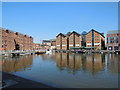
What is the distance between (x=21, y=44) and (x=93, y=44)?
5713cm

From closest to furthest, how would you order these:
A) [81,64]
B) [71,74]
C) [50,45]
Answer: [71,74] < [81,64] < [50,45]

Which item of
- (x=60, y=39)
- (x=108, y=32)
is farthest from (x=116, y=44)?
(x=60, y=39)

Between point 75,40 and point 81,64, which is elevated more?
point 75,40

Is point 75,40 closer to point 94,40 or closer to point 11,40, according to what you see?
point 94,40

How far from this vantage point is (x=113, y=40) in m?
92.9

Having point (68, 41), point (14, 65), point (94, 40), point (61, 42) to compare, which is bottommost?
point (14, 65)

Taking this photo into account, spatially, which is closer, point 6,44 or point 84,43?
point 6,44

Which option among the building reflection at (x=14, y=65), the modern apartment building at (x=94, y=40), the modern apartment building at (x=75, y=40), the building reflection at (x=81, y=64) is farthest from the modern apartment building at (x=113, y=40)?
the building reflection at (x=14, y=65)

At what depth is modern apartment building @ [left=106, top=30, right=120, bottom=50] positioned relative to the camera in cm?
9100

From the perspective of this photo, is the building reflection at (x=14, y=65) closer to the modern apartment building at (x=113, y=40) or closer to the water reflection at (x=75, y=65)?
the water reflection at (x=75, y=65)

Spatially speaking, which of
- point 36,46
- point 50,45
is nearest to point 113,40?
point 36,46

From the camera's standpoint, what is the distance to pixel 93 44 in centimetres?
10256

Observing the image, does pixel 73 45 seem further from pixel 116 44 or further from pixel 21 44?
pixel 21 44

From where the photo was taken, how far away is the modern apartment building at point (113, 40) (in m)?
91.0
